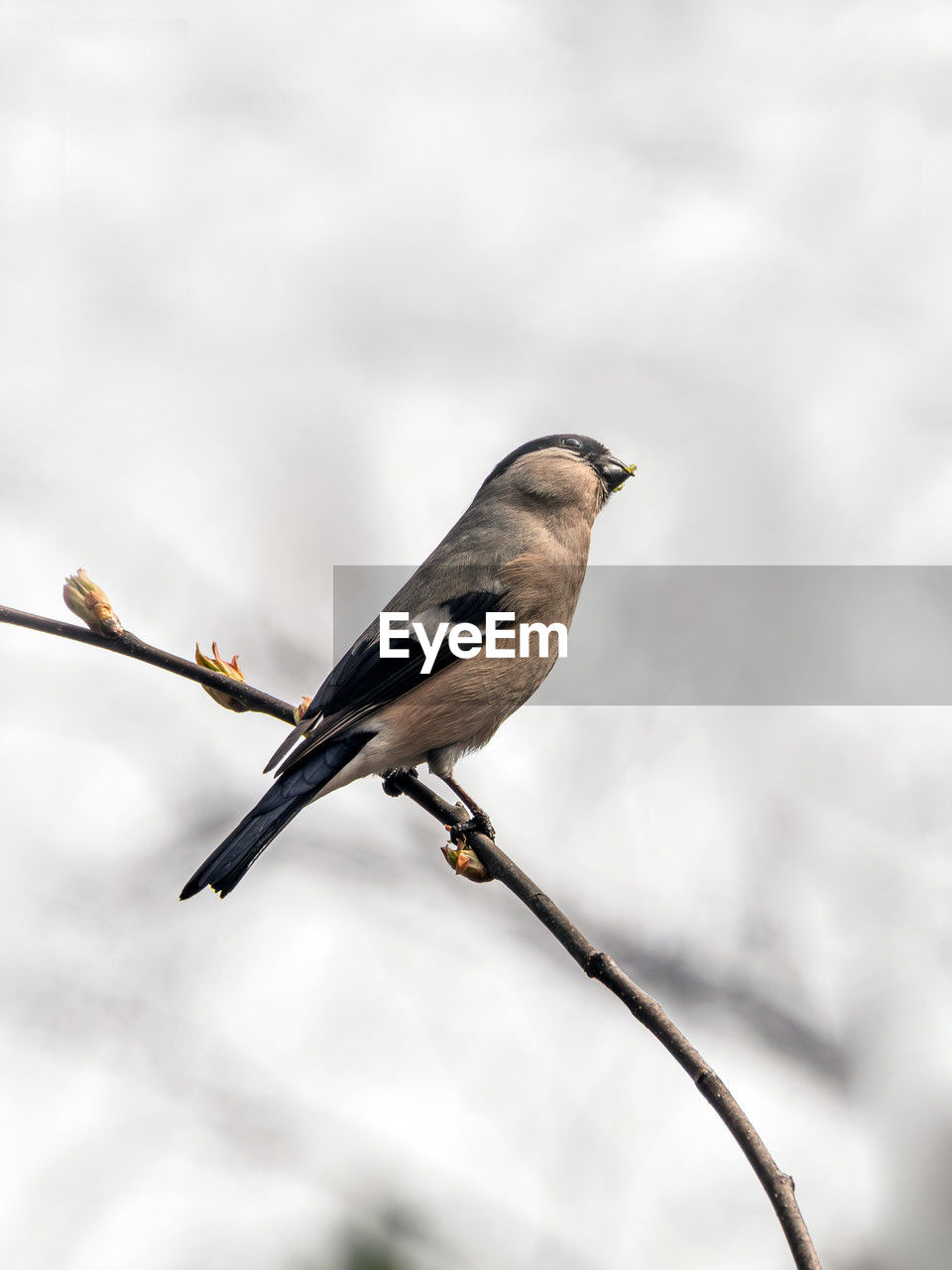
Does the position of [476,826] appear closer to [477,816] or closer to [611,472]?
[477,816]

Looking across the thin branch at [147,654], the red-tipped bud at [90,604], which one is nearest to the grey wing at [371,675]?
the thin branch at [147,654]

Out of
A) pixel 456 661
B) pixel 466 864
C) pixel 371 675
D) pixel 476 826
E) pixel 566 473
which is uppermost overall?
pixel 566 473

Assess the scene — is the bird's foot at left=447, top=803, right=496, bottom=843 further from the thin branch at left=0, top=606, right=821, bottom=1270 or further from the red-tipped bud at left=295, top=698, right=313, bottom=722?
the red-tipped bud at left=295, top=698, right=313, bottom=722

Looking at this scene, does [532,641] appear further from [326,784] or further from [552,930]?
[552,930]

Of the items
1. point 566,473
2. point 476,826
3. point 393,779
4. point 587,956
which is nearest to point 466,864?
point 587,956

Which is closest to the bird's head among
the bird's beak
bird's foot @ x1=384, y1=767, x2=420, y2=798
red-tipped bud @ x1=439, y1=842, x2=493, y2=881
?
the bird's beak

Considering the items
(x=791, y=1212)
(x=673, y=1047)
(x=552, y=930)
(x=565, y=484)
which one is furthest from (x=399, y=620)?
(x=791, y=1212)
